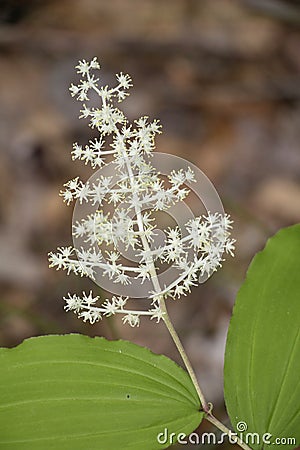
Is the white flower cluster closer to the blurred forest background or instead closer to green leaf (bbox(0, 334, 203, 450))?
green leaf (bbox(0, 334, 203, 450))

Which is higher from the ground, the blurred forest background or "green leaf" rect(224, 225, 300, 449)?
the blurred forest background

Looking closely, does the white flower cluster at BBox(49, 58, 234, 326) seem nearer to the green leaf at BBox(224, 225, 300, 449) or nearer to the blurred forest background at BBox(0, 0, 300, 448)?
the green leaf at BBox(224, 225, 300, 449)

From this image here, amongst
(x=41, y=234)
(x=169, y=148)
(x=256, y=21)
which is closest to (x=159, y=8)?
(x=256, y=21)

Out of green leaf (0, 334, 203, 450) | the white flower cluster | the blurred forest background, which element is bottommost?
green leaf (0, 334, 203, 450)

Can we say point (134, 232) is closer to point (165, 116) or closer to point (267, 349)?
point (267, 349)

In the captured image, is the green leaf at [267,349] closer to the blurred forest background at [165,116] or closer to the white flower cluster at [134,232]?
the white flower cluster at [134,232]

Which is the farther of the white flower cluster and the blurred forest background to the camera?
the blurred forest background

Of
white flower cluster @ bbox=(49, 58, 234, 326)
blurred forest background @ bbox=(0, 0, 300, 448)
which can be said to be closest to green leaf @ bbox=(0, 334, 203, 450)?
white flower cluster @ bbox=(49, 58, 234, 326)
